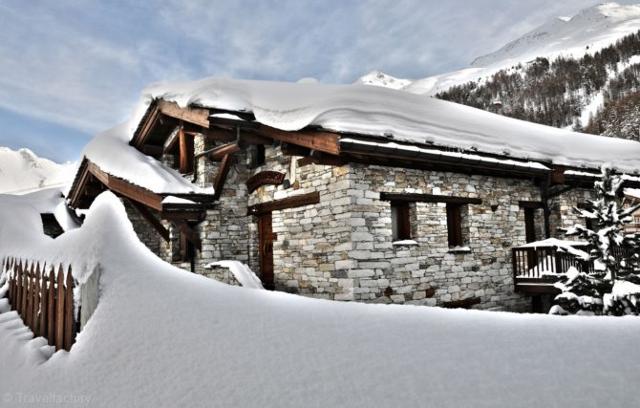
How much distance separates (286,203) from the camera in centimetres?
818

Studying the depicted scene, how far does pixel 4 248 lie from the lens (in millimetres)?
4938

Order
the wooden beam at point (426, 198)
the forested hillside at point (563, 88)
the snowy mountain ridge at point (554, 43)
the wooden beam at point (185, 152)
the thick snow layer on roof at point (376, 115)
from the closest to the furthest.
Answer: the thick snow layer on roof at point (376, 115) → the wooden beam at point (426, 198) → the wooden beam at point (185, 152) → the forested hillside at point (563, 88) → the snowy mountain ridge at point (554, 43)

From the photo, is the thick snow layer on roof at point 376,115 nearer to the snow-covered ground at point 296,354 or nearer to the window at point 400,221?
the window at point 400,221

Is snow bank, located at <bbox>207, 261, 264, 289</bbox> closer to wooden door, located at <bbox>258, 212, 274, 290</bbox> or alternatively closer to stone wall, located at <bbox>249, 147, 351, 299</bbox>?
stone wall, located at <bbox>249, 147, 351, 299</bbox>

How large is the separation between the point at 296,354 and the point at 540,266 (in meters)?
8.79

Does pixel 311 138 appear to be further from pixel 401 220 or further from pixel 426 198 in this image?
pixel 426 198

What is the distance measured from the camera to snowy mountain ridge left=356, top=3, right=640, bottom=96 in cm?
6431

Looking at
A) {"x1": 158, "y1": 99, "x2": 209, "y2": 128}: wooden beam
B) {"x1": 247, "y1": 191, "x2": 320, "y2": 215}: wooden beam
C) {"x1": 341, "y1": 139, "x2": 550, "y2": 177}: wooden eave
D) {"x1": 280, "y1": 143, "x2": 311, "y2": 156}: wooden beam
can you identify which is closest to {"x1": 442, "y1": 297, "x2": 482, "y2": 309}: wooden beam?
{"x1": 341, "y1": 139, "x2": 550, "y2": 177}: wooden eave

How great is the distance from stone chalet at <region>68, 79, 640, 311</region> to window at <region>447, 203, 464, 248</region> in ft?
0.07

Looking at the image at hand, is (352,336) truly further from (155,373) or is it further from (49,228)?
(49,228)

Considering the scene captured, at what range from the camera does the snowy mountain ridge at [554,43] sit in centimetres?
6431

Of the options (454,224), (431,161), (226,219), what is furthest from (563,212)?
(226,219)

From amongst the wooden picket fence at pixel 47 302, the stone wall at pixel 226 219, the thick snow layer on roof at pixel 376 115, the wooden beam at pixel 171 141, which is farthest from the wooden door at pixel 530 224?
the wooden picket fence at pixel 47 302

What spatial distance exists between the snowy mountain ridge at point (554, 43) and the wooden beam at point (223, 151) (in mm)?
51002
